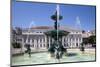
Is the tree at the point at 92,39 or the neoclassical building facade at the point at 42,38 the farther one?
A: the tree at the point at 92,39

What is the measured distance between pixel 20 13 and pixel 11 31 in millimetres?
314

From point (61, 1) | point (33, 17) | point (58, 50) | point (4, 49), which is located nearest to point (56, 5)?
point (61, 1)

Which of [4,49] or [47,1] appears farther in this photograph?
[47,1]

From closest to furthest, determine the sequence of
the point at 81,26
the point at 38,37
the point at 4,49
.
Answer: the point at 4,49 → the point at 38,37 → the point at 81,26

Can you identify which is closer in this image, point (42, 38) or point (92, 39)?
point (42, 38)

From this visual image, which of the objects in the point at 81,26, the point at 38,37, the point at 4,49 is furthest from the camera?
the point at 81,26

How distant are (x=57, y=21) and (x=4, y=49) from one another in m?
0.96

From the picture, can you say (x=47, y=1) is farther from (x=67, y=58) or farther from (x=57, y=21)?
(x=67, y=58)

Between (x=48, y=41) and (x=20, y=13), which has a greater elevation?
(x=20, y=13)

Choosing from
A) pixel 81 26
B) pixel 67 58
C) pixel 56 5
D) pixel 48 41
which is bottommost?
pixel 67 58

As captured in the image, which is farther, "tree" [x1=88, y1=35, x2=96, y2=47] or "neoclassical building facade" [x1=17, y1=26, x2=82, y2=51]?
"tree" [x1=88, y1=35, x2=96, y2=47]

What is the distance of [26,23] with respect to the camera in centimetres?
304

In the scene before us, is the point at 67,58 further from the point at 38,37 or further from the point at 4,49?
the point at 4,49

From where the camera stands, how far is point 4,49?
291 centimetres
